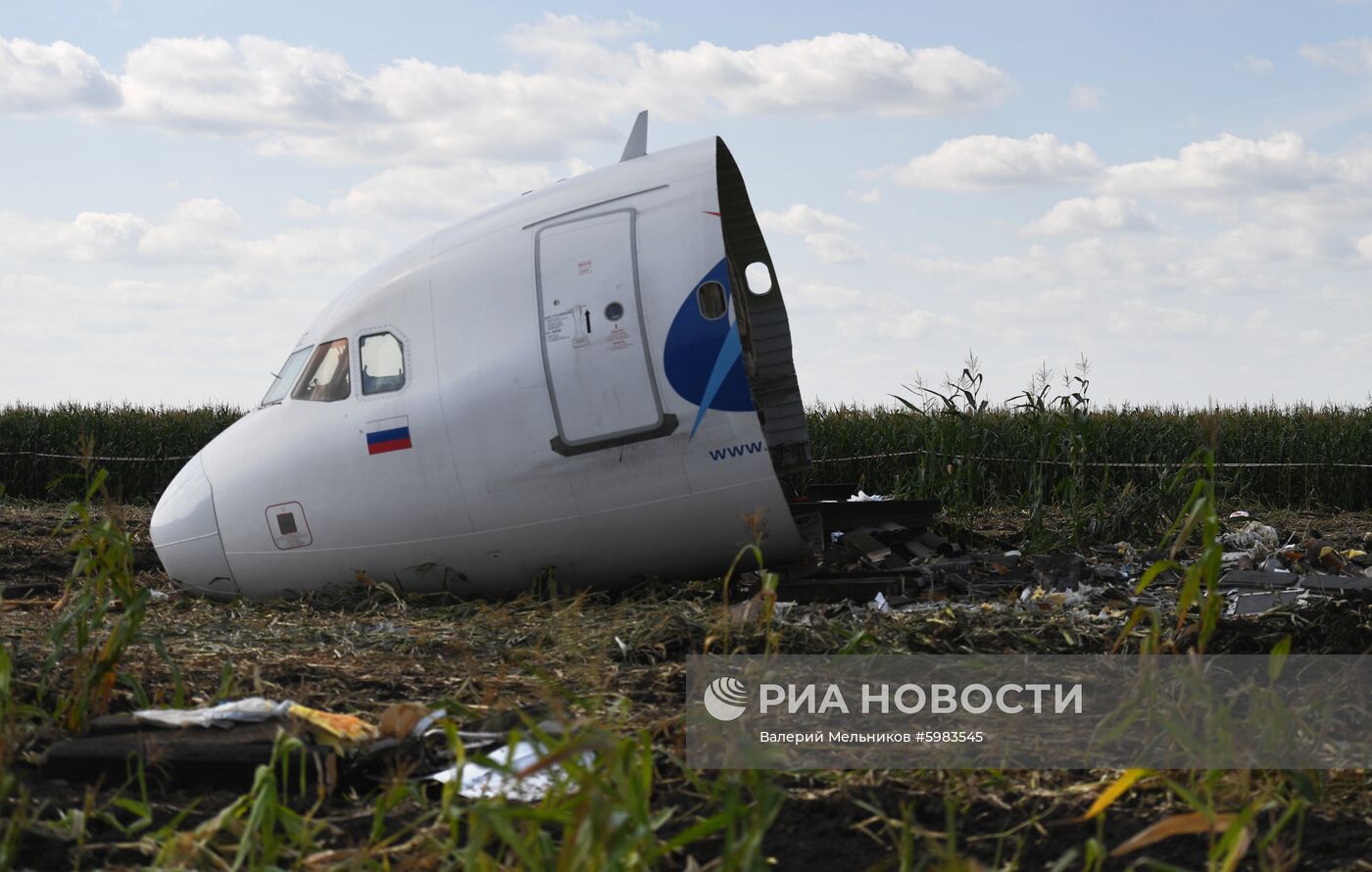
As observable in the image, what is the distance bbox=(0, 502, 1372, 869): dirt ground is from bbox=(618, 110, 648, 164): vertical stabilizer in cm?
362

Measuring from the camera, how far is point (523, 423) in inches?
359

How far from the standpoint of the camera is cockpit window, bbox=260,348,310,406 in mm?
10156

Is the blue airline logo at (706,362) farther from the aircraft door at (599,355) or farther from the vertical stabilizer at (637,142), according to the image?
the vertical stabilizer at (637,142)

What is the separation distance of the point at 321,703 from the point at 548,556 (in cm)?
323

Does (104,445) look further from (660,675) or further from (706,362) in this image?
(660,675)

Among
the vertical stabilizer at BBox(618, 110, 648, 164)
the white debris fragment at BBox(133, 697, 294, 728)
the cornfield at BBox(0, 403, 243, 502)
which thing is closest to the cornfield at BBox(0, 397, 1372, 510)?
the cornfield at BBox(0, 403, 243, 502)

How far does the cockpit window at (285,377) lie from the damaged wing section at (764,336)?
12.3 ft

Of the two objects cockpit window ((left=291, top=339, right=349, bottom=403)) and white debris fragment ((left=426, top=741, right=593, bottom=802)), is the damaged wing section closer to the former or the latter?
cockpit window ((left=291, top=339, right=349, bottom=403))

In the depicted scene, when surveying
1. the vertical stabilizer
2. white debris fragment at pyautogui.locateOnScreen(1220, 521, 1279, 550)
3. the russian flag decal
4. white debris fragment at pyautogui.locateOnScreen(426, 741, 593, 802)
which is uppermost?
the vertical stabilizer

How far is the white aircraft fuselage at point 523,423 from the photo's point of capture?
9.04m

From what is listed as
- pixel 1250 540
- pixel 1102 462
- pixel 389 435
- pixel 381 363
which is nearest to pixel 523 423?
pixel 389 435

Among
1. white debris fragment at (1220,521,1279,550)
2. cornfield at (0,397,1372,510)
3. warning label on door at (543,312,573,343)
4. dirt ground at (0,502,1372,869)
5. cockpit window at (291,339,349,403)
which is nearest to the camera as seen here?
dirt ground at (0,502,1372,869)

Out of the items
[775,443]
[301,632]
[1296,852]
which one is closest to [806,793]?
[1296,852]

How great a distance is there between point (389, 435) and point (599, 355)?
1.66m
